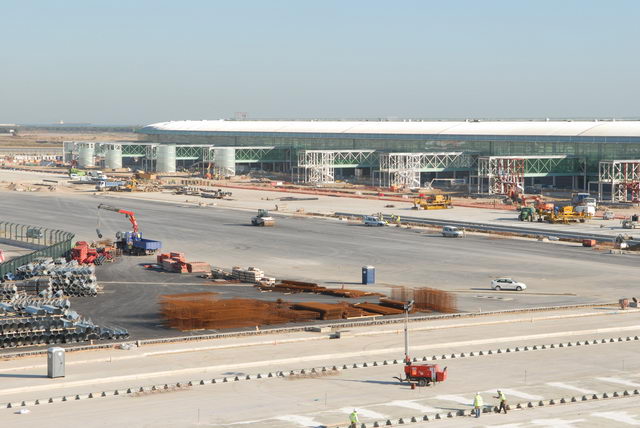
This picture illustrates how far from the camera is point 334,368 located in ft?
178

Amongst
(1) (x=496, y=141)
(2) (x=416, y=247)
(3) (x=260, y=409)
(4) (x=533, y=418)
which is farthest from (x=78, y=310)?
(1) (x=496, y=141)

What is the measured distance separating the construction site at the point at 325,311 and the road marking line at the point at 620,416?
1.93 ft

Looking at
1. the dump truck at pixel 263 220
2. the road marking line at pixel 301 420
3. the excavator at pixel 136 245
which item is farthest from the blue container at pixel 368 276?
the dump truck at pixel 263 220

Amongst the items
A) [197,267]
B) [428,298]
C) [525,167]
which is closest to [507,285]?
[428,298]

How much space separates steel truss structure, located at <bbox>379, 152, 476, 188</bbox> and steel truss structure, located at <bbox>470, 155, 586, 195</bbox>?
11.7 m

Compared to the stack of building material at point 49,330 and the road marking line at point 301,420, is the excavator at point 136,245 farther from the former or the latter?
the road marking line at point 301,420

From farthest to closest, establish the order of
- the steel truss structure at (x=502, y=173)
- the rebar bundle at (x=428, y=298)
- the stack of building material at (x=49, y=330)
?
the steel truss structure at (x=502, y=173) < the rebar bundle at (x=428, y=298) < the stack of building material at (x=49, y=330)

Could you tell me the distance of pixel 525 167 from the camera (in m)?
176

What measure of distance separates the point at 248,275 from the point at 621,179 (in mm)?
90492

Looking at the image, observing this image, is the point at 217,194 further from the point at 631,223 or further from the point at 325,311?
the point at 325,311

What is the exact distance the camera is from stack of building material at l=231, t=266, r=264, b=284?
8400 centimetres

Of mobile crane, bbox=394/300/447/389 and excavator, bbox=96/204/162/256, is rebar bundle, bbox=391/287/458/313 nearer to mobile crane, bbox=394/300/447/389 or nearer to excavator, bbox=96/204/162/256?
mobile crane, bbox=394/300/447/389

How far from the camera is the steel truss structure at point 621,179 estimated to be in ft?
499

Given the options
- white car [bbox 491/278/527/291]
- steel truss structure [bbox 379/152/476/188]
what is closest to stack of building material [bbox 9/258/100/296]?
white car [bbox 491/278/527/291]
